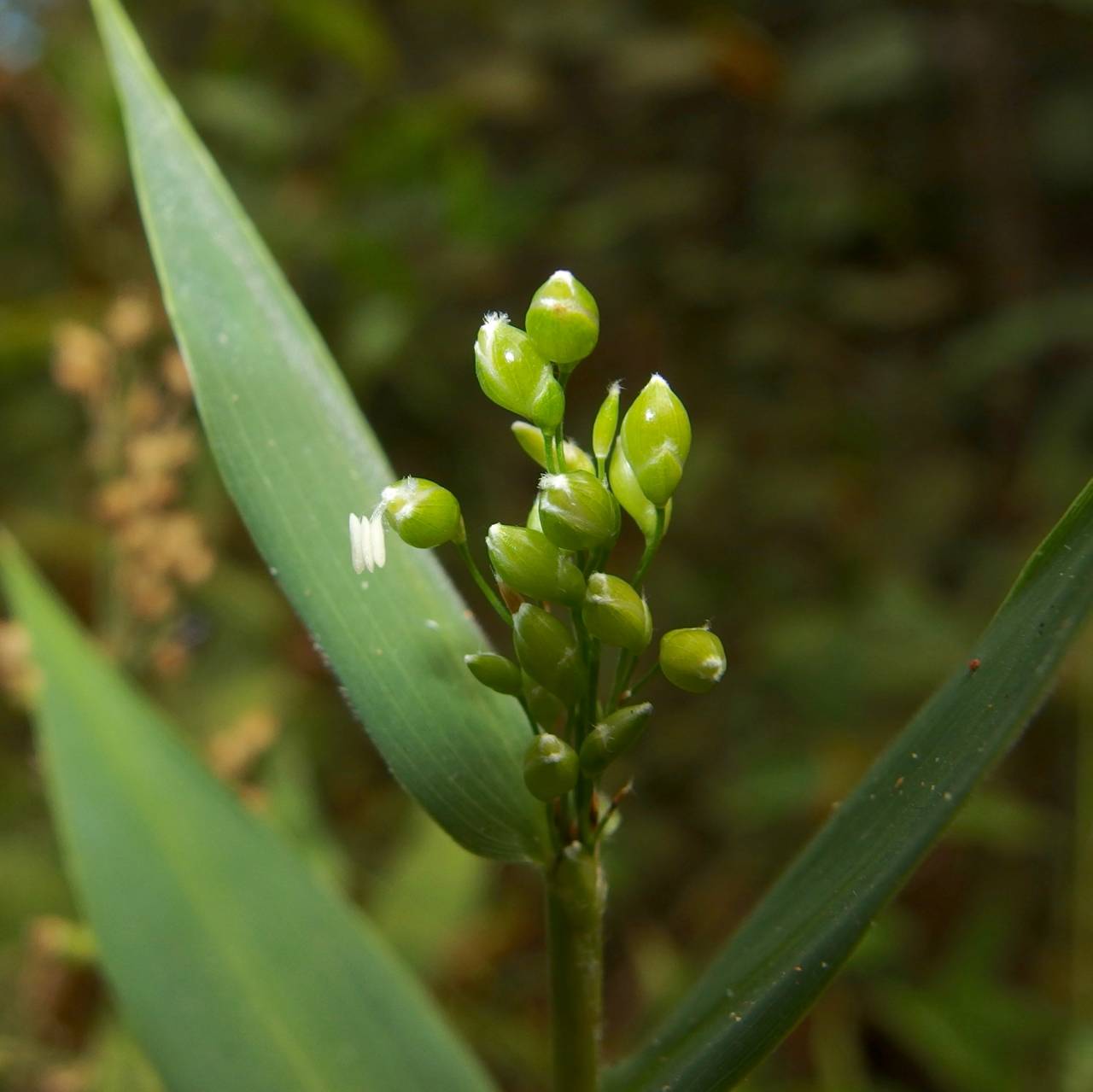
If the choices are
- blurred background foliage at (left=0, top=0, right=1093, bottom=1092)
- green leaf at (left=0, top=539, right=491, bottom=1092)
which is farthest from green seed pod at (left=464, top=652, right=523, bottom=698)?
blurred background foliage at (left=0, top=0, right=1093, bottom=1092)

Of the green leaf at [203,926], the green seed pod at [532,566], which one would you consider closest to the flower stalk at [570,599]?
the green seed pod at [532,566]

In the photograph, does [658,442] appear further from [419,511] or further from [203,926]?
[203,926]

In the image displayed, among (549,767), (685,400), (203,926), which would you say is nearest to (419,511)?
(549,767)

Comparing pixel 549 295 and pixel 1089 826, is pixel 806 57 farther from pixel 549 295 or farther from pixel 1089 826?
pixel 549 295

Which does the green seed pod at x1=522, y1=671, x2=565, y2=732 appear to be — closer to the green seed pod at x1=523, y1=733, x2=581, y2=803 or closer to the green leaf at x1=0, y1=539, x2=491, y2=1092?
the green seed pod at x1=523, y1=733, x2=581, y2=803

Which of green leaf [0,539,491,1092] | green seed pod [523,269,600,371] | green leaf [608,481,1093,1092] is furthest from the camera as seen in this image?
green leaf [0,539,491,1092]

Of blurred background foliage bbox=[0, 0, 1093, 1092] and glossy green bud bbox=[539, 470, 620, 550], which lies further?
blurred background foliage bbox=[0, 0, 1093, 1092]

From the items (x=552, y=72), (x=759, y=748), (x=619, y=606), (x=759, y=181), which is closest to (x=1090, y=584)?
(x=619, y=606)
